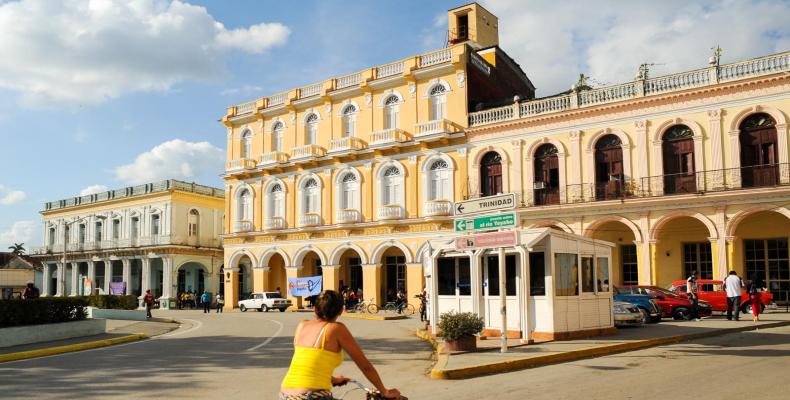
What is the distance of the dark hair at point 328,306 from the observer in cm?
488

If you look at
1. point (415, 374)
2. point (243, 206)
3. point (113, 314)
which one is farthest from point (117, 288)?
point (415, 374)

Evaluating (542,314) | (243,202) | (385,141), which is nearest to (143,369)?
(542,314)

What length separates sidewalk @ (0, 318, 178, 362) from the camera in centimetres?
1574

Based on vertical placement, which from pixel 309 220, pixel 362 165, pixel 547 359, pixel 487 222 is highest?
pixel 362 165

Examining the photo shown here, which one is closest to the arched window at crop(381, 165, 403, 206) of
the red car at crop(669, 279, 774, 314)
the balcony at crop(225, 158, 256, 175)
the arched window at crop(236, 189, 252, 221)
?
the balcony at crop(225, 158, 256, 175)

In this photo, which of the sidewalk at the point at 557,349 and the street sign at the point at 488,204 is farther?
the street sign at the point at 488,204

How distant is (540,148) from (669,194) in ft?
20.8

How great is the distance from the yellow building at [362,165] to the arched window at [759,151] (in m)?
12.3

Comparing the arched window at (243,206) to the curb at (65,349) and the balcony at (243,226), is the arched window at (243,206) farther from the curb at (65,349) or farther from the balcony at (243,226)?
the curb at (65,349)

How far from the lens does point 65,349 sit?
16.7m

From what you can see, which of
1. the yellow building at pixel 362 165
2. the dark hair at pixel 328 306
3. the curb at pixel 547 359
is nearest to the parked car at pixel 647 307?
the curb at pixel 547 359

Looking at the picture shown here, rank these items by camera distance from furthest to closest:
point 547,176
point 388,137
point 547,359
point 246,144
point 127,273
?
point 127,273 < point 246,144 < point 388,137 < point 547,176 < point 547,359

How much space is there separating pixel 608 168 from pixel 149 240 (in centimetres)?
3556

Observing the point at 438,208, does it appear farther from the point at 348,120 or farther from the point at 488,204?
the point at 488,204
